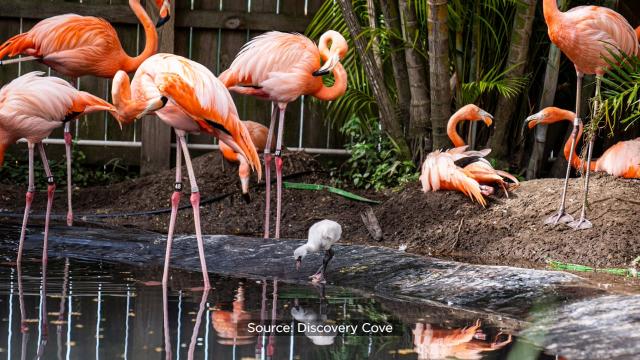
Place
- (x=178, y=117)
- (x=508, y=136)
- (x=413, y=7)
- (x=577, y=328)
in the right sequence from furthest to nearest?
(x=508, y=136)
(x=413, y=7)
(x=178, y=117)
(x=577, y=328)

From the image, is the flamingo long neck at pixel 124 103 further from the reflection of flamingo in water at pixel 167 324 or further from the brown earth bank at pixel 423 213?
the brown earth bank at pixel 423 213

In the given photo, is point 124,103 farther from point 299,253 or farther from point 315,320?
point 315,320

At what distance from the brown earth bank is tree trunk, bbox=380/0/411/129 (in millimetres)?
822

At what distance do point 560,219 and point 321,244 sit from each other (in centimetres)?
215

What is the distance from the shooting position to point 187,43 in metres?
9.34

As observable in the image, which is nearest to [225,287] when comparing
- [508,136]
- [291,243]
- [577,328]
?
[291,243]

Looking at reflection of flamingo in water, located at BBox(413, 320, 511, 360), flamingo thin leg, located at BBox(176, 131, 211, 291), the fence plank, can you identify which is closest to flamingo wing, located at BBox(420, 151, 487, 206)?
flamingo thin leg, located at BBox(176, 131, 211, 291)

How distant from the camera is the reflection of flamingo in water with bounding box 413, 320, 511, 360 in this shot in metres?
3.63

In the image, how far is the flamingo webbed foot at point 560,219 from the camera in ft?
21.0

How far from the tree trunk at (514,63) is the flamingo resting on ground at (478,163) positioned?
1.84 ft

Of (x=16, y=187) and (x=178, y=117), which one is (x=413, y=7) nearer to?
(x=178, y=117)

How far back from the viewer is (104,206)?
8.17 meters

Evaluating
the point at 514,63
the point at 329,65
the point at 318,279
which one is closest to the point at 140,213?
the point at 329,65

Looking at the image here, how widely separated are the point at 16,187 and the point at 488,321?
18.4ft
